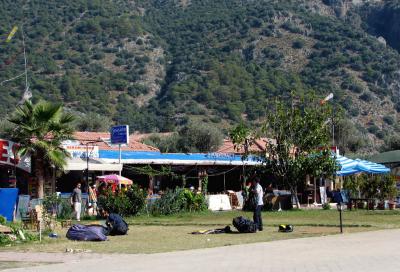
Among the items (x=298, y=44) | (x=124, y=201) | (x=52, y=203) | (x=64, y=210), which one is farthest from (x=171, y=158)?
(x=298, y=44)

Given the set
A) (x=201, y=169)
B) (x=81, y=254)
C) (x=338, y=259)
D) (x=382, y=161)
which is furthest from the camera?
(x=382, y=161)

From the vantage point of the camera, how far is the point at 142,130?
8506 cm

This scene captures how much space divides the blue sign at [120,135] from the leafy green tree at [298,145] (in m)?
6.62

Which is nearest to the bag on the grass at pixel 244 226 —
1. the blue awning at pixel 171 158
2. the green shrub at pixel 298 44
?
the blue awning at pixel 171 158

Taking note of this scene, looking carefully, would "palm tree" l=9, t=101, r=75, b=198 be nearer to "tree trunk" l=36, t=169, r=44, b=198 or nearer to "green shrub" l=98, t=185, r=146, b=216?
"tree trunk" l=36, t=169, r=44, b=198

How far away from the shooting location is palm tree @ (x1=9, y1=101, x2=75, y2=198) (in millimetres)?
30641

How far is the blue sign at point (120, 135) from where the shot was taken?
117ft

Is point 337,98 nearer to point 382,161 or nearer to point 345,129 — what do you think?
point 345,129

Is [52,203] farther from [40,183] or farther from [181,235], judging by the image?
[181,235]

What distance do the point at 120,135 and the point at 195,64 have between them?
2368 inches

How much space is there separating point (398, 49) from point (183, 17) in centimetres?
3424

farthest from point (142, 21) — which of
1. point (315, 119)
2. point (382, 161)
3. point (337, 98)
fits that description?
point (315, 119)

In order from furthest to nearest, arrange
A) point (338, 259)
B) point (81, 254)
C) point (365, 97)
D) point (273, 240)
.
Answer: point (365, 97)
point (273, 240)
point (81, 254)
point (338, 259)

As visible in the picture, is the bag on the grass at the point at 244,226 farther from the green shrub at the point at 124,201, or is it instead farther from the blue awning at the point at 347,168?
the blue awning at the point at 347,168
